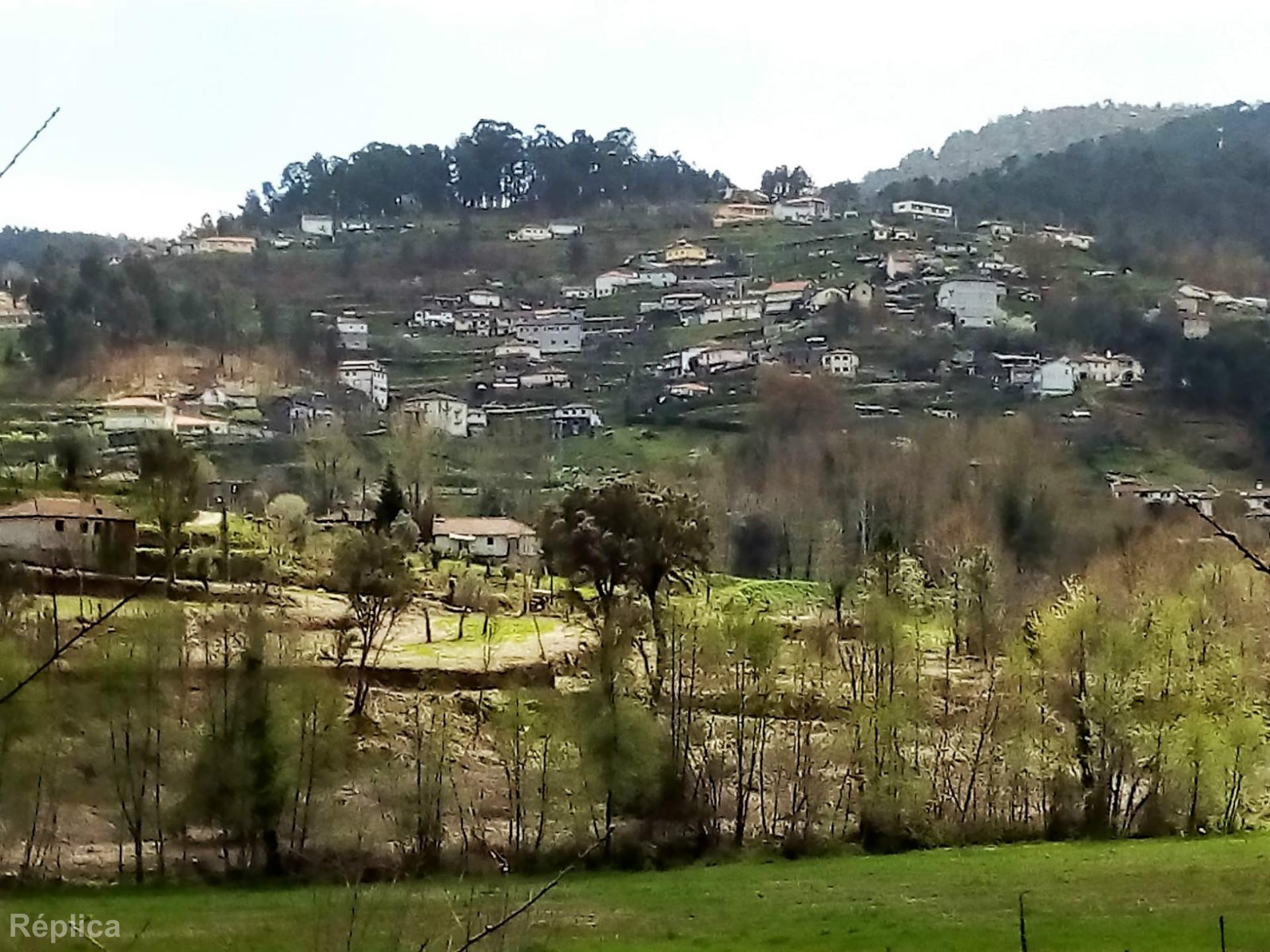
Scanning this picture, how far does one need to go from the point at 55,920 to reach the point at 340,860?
932 centimetres

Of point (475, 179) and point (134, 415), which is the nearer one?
point (134, 415)

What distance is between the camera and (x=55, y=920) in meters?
8.33

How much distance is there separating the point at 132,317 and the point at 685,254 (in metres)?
42.4

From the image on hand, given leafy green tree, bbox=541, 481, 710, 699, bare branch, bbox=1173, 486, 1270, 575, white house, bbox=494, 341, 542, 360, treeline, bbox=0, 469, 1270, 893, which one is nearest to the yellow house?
white house, bbox=494, 341, 542, 360

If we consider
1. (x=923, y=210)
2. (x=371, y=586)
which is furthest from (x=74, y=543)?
(x=923, y=210)

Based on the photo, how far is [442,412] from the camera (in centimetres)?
6353

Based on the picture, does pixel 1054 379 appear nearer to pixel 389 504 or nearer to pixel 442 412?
pixel 442 412

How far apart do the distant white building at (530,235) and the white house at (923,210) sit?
90.9ft

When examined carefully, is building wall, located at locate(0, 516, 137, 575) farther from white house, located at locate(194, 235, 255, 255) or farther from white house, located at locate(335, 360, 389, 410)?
white house, located at locate(194, 235, 255, 255)

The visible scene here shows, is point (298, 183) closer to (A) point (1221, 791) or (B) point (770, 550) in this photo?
(B) point (770, 550)

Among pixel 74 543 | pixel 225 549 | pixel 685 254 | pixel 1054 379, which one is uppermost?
pixel 685 254

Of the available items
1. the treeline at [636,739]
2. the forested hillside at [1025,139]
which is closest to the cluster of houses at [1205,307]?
the treeline at [636,739]

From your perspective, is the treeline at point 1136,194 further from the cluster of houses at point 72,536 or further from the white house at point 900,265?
the cluster of houses at point 72,536

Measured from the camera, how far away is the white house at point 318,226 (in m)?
95.6
